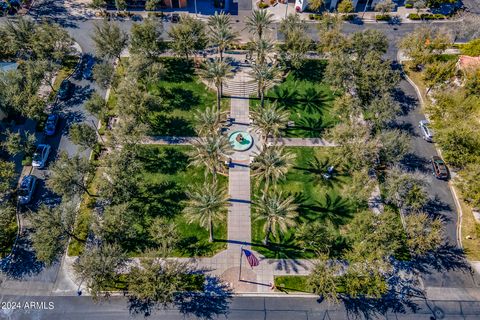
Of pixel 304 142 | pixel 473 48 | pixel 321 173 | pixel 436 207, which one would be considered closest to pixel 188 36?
pixel 304 142

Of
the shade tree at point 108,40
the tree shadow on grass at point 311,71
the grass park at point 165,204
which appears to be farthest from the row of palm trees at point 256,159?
the shade tree at point 108,40

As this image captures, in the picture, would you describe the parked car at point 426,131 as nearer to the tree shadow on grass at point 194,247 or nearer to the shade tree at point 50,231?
the tree shadow on grass at point 194,247

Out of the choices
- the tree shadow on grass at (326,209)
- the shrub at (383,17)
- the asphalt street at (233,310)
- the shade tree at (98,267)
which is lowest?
the asphalt street at (233,310)

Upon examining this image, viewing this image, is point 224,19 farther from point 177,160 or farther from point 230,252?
point 230,252

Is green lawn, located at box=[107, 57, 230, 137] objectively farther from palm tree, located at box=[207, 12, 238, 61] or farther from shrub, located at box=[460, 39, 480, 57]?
shrub, located at box=[460, 39, 480, 57]

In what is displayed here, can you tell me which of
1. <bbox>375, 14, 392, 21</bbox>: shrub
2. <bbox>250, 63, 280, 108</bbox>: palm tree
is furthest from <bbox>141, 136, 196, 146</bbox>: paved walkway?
<bbox>375, 14, 392, 21</bbox>: shrub

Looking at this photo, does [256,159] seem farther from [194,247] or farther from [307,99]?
[307,99]

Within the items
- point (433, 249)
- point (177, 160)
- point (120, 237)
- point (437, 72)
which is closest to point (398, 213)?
point (433, 249)
